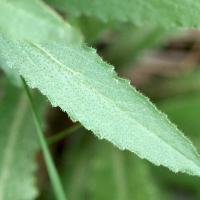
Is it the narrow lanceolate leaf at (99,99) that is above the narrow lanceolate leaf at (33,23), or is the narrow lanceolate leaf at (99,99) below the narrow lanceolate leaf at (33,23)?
above

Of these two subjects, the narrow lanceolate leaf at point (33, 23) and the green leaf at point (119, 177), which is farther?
the green leaf at point (119, 177)

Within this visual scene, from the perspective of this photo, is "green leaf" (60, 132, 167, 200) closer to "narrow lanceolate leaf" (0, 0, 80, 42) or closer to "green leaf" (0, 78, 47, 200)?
"green leaf" (0, 78, 47, 200)

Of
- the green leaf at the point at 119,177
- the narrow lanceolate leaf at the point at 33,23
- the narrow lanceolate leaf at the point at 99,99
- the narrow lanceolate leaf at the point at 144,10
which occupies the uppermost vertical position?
the narrow lanceolate leaf at the point at 144,10

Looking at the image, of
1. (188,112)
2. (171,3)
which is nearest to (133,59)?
(188,112)

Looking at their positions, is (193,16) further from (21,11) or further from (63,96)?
(21,11)

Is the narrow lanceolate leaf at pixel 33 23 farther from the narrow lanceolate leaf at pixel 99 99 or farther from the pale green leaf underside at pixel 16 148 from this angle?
the pale green leaf underside at pixel 16 148

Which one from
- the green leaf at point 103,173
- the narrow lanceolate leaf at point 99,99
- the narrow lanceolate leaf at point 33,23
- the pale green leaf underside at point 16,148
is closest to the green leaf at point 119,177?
the green leaf at point 103,173
